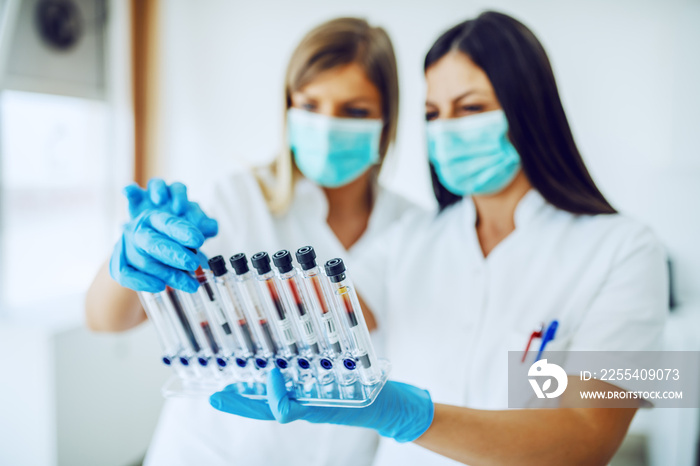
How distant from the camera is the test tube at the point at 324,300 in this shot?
84 cm

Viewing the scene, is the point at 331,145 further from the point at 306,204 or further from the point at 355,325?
the point at 355,325

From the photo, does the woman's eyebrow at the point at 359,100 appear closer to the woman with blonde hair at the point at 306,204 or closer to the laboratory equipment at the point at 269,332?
the woman with blonde hair at the point at 306,204

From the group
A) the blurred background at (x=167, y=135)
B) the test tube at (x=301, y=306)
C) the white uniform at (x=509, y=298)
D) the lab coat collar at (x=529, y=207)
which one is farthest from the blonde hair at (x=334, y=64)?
the test tube at (x=301, y=306)

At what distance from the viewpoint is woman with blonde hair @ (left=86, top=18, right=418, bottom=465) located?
1239 millimetres

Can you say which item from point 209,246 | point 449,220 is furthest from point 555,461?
point 209,246

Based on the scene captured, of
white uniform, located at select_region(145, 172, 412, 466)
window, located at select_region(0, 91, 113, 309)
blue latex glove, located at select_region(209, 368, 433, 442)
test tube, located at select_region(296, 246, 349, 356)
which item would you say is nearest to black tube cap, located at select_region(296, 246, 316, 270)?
test tube, located at select_region(296, 246, 349, 356)

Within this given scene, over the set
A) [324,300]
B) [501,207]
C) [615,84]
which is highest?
[615,84]

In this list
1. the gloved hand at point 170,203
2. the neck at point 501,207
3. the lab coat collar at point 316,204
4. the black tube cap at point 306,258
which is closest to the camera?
the black tube cap at point 306,258

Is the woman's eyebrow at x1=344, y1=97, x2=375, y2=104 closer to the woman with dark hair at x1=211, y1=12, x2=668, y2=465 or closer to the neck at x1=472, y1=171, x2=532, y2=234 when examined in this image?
the woman with dark hair at x1=211, y1=12, x2=668, y2=465

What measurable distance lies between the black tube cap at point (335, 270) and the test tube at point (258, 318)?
0.17 meters

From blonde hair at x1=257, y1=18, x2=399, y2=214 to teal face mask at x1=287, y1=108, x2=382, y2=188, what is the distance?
6 centimetres

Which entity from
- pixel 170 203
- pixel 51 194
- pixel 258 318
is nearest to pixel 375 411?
pixel 258 318

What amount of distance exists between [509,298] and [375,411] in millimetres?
497

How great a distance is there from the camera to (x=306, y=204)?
156 cm
